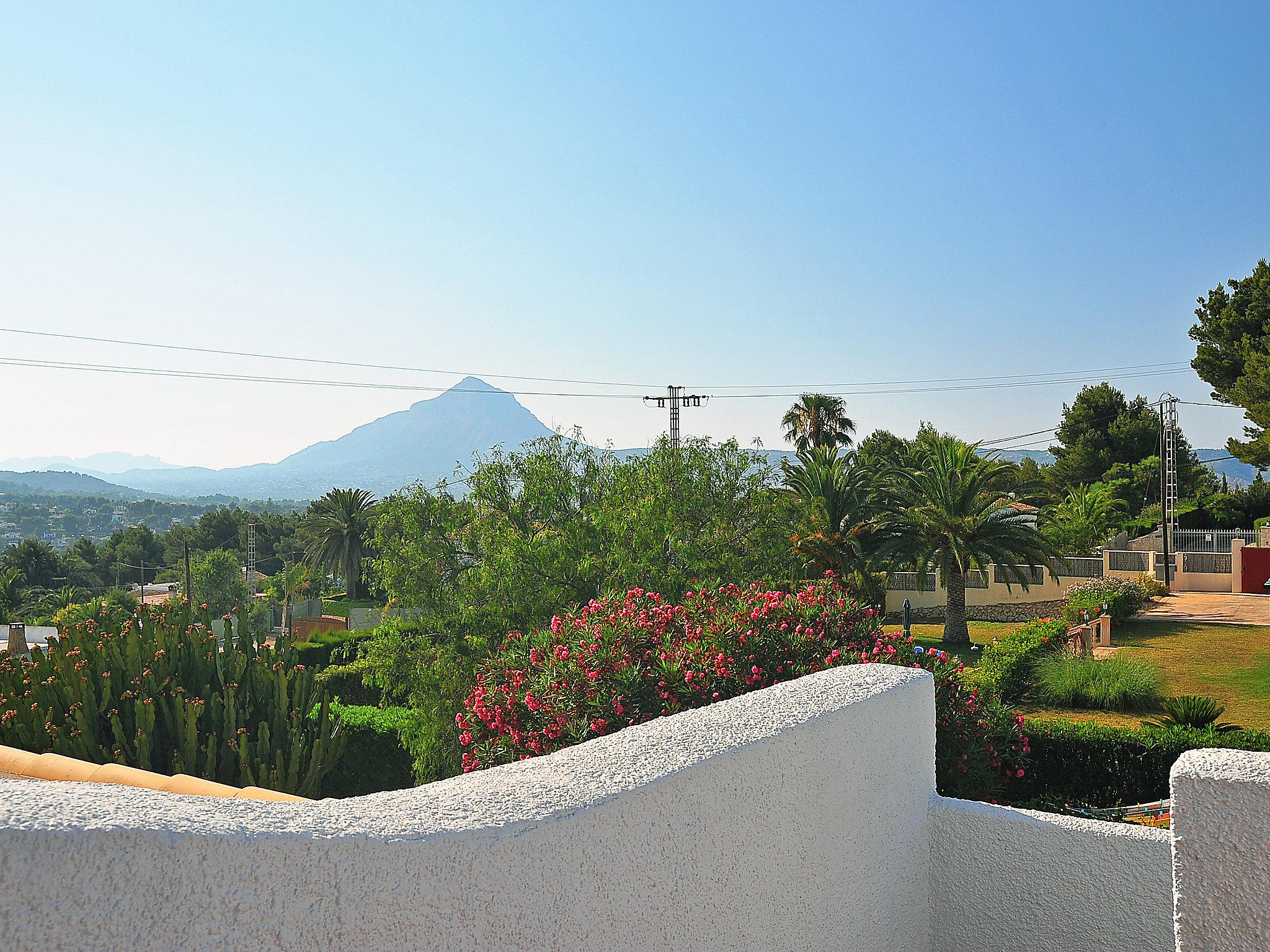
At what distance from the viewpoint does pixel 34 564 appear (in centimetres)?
8050

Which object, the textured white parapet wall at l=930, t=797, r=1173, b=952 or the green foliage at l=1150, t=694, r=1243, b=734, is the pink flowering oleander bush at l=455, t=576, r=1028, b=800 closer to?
the textured white parapet wall at l=930, t=797, r=1173, b=952

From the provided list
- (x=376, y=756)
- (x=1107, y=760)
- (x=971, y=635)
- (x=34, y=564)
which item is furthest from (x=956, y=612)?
(x=34, y=564)

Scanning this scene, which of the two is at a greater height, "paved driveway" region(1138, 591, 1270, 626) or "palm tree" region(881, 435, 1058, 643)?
"palm tree" region(881, 435, 1058, 643)

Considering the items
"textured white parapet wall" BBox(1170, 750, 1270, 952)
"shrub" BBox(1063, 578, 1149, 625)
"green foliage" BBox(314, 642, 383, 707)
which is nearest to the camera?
"textured white parapet wall" BBox(1170, 750, 1270, 952)

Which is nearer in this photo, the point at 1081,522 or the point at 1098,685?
the point at 1098,685

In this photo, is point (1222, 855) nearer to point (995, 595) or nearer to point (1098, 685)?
point (1098, 685)

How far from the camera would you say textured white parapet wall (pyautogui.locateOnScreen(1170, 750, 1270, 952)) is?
8.17ft

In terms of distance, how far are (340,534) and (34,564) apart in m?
32.9

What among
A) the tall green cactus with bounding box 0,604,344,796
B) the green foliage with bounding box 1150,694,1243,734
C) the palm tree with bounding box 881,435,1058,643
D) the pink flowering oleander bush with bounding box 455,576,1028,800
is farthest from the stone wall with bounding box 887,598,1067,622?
the pink flowering oleander bush with bounding box 455,576,1028,800

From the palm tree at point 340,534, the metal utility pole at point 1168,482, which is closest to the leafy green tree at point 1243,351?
the metal utility pole at point 1168,482

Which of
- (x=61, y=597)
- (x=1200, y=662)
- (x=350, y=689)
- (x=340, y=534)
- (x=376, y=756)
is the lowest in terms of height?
(x=61, y=597)

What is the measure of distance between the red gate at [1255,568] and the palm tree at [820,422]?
67.7 feet

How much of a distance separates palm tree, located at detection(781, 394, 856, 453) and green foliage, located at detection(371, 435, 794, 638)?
35205 millimetres

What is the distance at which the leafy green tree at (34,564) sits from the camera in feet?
261
